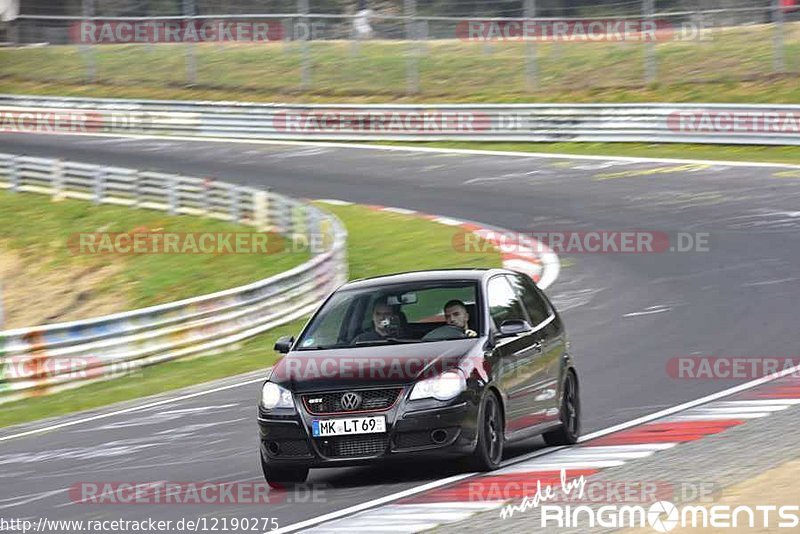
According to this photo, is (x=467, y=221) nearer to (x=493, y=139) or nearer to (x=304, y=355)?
(x=493, y=139)

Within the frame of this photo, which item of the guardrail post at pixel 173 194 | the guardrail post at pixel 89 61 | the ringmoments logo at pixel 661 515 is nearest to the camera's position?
the ringmoments logo at pixel 661 515

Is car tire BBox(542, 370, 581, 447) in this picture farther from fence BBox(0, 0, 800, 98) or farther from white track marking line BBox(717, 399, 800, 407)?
fence BBox(0, 0, 800, 98)

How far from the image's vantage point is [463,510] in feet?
27.1

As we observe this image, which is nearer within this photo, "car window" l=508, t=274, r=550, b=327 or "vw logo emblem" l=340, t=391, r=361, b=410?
"vw logo emblem" l=340, t=391, r=361, b=410

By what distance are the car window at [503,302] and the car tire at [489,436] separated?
774 mm

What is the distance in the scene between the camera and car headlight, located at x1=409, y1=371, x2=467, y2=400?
9148 millimetres

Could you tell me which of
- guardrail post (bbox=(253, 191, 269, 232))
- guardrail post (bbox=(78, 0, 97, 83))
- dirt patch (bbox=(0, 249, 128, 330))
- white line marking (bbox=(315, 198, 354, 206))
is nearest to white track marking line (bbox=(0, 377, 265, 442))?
dirt patch (bbox=(0, 249, 128, 330))

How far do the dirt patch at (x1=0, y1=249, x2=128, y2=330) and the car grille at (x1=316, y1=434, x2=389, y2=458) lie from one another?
15.1 metres

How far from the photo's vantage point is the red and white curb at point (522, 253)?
21719 mm

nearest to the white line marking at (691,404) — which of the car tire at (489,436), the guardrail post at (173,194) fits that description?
the car tire at (489,436)

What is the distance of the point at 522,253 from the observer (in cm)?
2352

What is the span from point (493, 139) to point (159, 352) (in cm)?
1872

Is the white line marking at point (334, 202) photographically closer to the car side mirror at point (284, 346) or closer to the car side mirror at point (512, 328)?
the car side mirror at point (284, 346)

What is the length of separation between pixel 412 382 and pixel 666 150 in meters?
24.6
